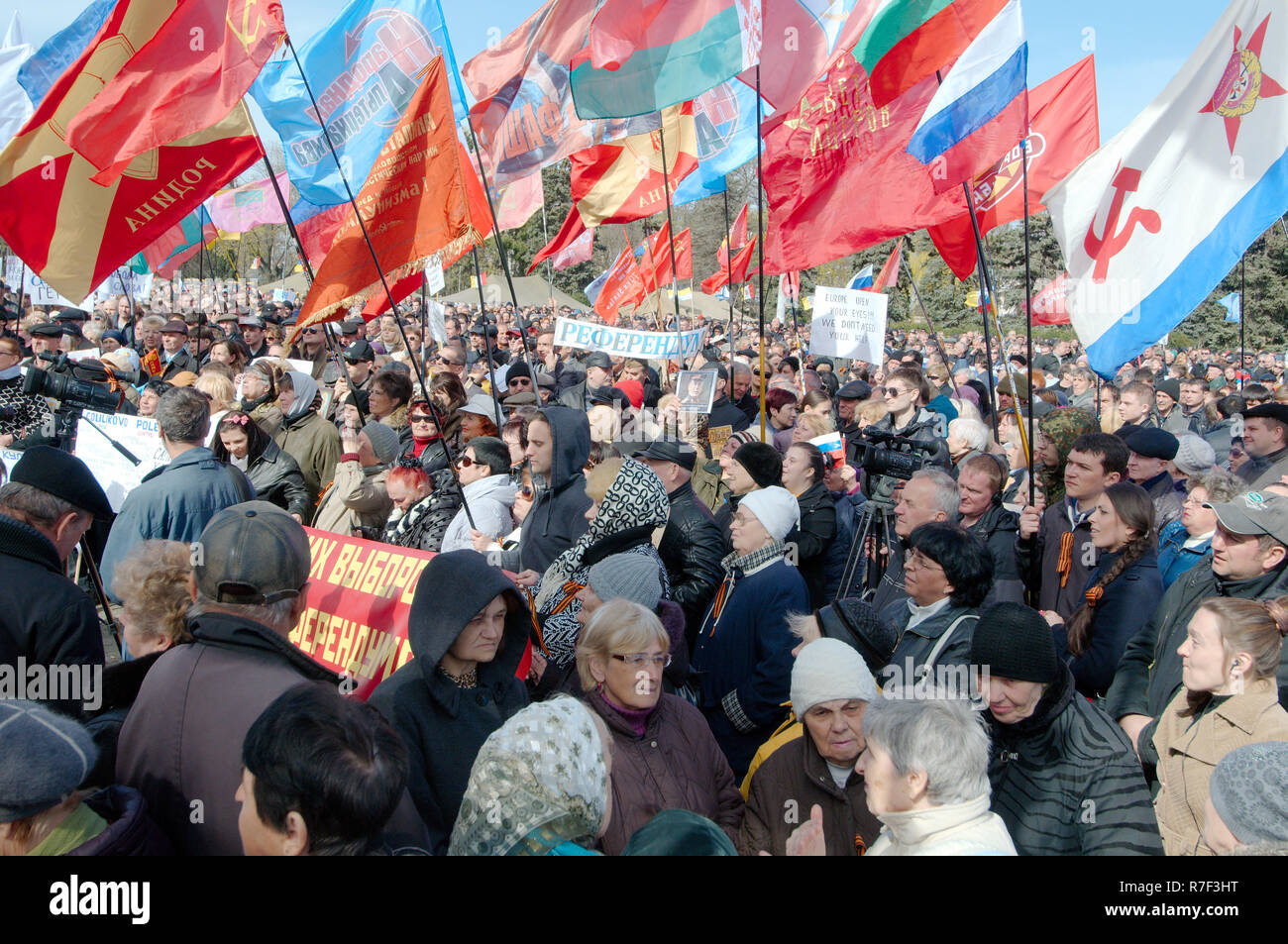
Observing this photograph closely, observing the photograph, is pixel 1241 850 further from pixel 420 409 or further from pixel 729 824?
pixel 420 409

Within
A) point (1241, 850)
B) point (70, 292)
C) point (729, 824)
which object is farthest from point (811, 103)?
point (1241, 850)

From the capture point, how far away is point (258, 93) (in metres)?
9.89

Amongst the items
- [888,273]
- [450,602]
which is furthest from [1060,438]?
[888,273]

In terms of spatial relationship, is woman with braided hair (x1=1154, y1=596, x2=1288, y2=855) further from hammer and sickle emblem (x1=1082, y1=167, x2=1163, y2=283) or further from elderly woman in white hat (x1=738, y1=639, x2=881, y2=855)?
hammer and sickle emblem (x1=1082, y1=167, x2=1163, y2=283)

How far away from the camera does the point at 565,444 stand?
519 centimetres

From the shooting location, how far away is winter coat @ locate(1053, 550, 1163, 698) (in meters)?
4.20

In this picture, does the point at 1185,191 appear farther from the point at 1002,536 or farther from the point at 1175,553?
the point at 1002,536

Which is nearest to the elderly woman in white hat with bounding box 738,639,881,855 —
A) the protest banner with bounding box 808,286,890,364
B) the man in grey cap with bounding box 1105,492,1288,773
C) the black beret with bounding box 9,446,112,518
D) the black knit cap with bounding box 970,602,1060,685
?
the black knit cap with bounding box 970,602,1060,685

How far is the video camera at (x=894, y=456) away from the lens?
6.04 meters

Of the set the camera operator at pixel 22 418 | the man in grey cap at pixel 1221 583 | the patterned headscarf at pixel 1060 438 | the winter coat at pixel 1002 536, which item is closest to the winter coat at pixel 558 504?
the winter coat at pixel 1002 536

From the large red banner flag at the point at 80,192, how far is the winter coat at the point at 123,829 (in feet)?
12.0

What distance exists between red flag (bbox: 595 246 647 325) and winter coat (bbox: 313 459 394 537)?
313 inches

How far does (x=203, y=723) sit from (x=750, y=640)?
2370 millimetres

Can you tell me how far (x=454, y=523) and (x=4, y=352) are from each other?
5369mm
